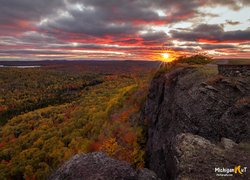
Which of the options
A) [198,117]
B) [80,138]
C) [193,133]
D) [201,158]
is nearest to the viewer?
[201,158]

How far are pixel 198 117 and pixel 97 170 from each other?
7.70 metres

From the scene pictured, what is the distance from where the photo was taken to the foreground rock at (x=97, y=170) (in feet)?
26.8

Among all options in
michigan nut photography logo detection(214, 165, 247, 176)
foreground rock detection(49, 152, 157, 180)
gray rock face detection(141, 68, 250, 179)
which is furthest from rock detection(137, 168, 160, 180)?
michigan nut photography logo detection(214, 165, 247, 176)

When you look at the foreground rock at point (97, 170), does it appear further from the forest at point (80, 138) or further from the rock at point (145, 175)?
the forest at point (80, 138)

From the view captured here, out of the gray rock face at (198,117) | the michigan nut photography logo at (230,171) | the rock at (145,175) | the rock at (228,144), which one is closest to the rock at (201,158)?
the gray rock face at (198,117)

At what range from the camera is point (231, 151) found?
887cm

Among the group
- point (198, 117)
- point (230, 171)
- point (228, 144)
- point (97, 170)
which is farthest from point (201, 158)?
point (198, 117)

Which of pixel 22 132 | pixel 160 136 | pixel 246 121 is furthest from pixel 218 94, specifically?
pixel 22 132

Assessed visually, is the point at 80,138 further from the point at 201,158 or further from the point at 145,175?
the point at 201,158

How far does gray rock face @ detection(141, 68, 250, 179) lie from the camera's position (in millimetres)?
9117

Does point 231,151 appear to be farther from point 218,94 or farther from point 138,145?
point 138,145

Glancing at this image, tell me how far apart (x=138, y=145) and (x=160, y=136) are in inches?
291

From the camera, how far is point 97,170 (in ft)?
27.5

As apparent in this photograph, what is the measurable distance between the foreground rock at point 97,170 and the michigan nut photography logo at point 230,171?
252 centimetres
